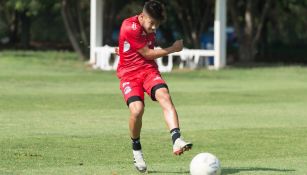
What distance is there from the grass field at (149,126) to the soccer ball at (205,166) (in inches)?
36.2

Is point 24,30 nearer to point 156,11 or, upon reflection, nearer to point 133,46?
point 133,46

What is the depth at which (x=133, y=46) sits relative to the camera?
37.6 feet

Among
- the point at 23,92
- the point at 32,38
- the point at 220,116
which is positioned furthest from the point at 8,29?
the point at 220,116

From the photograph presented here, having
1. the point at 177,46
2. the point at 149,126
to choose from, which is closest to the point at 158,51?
the point at 177,46

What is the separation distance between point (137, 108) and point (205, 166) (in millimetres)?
1487

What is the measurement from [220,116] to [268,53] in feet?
127

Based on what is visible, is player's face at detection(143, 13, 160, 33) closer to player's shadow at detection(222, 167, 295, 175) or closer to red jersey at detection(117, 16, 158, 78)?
red jersey at detection(117, 16, 158, 78)

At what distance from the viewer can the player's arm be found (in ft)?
37.1

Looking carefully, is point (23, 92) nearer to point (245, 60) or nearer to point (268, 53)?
point (245, 60)

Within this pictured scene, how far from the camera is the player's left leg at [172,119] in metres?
10.7

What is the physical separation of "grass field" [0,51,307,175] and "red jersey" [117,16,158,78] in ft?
4.22

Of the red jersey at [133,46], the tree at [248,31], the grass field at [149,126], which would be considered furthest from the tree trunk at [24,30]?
the red jersey at [133,46]

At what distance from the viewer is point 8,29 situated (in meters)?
73.9

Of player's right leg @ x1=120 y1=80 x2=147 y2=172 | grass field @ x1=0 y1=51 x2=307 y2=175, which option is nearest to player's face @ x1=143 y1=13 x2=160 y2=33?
player's right leg @ x1=120 y1=80 x2=147 y2=172
